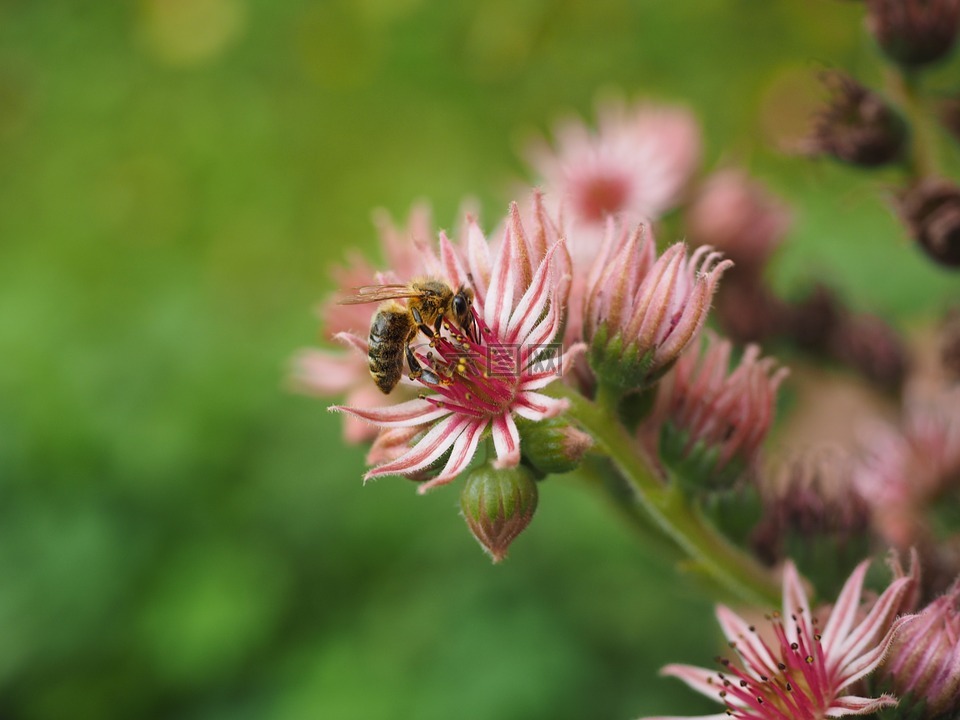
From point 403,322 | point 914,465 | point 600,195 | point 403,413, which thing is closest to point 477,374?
point 403,413

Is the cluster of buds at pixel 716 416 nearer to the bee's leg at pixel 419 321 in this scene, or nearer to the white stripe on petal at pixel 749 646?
the white stripe on petal at pixel 749 646

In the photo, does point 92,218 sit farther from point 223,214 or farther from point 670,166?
point 670,166

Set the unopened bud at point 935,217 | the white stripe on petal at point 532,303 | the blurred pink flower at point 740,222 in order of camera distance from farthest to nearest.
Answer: the blurred pink flower at point 740,222 < the unopened bud at point 935,217 < the white stripe on petal at point 532,303

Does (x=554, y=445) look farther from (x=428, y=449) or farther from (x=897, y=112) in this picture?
(x=897, y=112)

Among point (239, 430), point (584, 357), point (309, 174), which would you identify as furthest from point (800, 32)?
point (584, 357)

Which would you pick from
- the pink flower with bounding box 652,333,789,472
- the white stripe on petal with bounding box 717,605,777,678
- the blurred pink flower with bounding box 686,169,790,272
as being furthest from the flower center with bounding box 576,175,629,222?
the white stripe on petal with bounding box 717,605,777,678

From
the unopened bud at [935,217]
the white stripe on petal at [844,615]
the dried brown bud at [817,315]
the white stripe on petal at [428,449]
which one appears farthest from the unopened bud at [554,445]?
the dried brown bud at [817,315]
